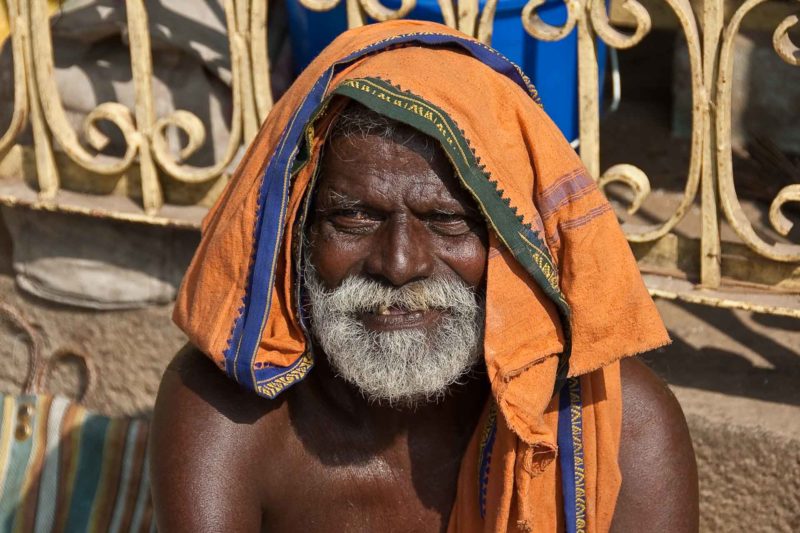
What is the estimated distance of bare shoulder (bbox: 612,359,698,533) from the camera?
273 cm

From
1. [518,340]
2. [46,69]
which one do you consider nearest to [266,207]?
[518,340]

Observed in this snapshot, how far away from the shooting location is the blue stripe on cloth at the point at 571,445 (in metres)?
2.62

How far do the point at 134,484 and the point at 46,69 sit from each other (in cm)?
124

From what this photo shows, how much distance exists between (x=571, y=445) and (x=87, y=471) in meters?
1.71

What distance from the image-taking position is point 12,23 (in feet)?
12.1

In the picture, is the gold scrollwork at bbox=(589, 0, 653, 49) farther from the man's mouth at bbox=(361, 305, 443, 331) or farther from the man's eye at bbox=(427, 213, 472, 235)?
the man's mouth at bbox=(361, 305, 443, 331)

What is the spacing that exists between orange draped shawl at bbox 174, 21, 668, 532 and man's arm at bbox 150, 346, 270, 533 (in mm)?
186

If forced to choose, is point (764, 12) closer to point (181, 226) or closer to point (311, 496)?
point (181, 226)

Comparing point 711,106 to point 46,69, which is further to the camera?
point 46,69

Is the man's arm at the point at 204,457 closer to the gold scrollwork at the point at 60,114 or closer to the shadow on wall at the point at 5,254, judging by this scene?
the gold scrollwork at the point at 60,114

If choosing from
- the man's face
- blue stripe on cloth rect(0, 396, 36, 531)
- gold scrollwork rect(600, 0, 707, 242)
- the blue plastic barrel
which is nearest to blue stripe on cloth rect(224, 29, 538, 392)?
the man's face

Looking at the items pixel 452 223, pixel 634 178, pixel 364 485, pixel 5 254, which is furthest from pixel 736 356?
pixel 5 254

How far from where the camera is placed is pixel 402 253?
8.20ft

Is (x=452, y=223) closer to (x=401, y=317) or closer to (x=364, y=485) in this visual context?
(x=401, y=317)
